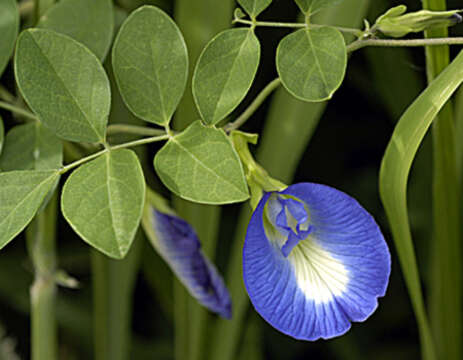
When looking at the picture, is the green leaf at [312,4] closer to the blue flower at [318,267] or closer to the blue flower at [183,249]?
the blue flower at [318,267]

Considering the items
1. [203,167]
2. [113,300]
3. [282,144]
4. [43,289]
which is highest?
[203,167]

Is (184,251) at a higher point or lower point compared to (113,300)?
higher

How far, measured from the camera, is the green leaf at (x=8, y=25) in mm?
533

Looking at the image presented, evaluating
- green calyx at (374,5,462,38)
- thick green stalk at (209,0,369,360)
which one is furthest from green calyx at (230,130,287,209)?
thick green stalk at (209,0,369,360)

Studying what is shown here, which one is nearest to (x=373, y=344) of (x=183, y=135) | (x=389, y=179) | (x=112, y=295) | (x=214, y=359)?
(x=214, y=359)

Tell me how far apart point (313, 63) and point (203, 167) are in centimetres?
11

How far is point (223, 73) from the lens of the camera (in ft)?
1.42

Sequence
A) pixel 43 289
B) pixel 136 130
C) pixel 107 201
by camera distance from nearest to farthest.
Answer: pixel 107 201
pixel 136 130
pixel 43 289

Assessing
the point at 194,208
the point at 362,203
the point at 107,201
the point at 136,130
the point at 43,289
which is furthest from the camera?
the point at 362,203

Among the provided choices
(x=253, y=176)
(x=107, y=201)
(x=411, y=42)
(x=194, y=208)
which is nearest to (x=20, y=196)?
(x=107, y=201)

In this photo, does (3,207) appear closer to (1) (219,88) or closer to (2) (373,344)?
(1) (219,88)

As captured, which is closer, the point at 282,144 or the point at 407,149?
the point at 407,149

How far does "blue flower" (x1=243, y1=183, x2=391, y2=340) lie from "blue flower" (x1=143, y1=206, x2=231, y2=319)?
0.16m

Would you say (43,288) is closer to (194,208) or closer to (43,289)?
(43,289)
